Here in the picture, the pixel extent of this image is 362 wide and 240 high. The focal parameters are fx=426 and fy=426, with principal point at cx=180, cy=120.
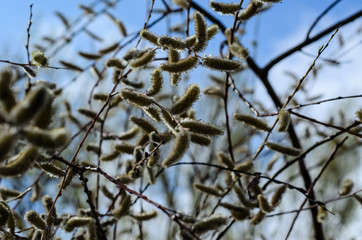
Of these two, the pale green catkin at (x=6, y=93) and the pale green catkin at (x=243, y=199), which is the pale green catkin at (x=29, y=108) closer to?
the pale green catkin at (x=6, y=93)

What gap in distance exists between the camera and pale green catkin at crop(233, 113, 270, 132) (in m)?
1.18

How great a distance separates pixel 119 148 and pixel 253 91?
3.55 feet

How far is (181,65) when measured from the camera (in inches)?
37.2

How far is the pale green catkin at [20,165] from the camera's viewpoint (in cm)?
70

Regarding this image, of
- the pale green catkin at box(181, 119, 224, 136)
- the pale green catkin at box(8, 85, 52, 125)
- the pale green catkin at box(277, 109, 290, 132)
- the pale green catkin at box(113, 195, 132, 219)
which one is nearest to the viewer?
the pale green catkin at box(8, 85, 52, 125)

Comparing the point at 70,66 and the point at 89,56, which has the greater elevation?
the point at 89,56

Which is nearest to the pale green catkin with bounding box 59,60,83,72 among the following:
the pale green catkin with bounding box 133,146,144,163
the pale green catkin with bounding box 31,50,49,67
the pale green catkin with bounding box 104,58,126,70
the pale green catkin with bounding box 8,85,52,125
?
the pale green catkin with bounding box 104,58,126,70

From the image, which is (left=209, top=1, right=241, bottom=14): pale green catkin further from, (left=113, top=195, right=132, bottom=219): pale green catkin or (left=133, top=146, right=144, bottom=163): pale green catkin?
(left=113, top=195, right=132, bottom=219): pale green catkin

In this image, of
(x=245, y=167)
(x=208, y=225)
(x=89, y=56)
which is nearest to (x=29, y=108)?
(x=208, y=225)

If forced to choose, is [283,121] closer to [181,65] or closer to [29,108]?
[181,65]

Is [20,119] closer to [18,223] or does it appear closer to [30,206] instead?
[18,223]

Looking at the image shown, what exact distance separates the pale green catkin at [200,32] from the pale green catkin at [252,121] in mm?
282

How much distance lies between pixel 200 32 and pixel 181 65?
3.5 inches

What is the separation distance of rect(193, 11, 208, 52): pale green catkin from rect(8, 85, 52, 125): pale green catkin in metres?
0.45
